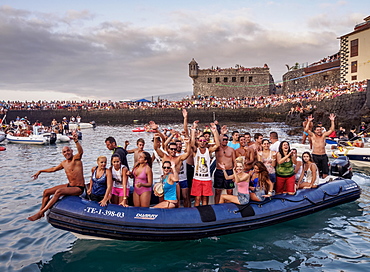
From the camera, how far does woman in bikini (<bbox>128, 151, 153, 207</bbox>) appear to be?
6.70m

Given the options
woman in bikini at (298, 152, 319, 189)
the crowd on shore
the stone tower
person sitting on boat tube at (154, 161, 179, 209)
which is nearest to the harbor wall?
the crowd on shore

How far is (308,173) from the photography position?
8391 millimetres

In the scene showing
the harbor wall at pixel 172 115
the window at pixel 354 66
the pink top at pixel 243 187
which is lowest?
the pink top at pixel 243 187

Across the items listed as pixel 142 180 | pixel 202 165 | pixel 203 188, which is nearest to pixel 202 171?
pixel 202 165

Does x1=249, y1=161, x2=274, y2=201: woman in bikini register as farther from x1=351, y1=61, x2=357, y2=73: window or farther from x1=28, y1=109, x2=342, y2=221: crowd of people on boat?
x1=351, y1=61, x2=357, y2=73: window

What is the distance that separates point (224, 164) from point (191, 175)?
1.01 m

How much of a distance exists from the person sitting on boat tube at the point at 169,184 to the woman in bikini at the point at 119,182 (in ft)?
2.55

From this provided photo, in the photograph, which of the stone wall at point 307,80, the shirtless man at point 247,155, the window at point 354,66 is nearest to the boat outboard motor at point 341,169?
the shirtless man at point 247,155

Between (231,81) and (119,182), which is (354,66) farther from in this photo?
(119,182)

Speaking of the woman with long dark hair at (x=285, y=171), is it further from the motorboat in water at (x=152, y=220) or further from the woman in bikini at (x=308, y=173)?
the motorboat in water at (x=152, y=220)

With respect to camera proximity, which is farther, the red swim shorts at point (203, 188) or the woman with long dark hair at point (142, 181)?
the red swim shorts at point (203, 188)

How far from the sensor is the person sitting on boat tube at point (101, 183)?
652 centimetres

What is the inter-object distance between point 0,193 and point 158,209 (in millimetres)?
7439

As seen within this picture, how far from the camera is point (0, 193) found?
10883mm
